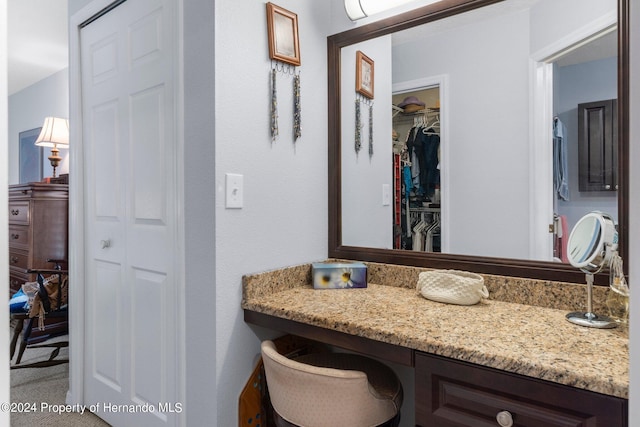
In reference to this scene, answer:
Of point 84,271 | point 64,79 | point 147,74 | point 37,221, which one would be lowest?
point 84,271

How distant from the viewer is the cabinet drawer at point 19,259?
3.31m

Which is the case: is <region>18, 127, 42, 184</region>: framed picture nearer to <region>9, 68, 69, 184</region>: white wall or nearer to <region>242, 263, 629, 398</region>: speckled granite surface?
<region>9, 68, 69, 184</region>: white wall

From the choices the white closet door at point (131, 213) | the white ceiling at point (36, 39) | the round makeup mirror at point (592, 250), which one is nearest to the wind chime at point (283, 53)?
the white closet door at point (131, 213)

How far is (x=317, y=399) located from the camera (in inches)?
45.3

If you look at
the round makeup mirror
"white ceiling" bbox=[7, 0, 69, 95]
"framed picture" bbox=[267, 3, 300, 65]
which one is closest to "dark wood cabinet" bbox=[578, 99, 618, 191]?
the round makeup mirror

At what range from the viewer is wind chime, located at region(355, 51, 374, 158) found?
70.3 inches

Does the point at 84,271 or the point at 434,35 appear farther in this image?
the point at 84,271

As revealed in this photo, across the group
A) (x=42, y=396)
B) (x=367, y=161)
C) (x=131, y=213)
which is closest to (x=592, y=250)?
(x=367, y=161)

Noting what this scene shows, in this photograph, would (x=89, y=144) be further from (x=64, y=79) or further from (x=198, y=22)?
(x=64, y=79)

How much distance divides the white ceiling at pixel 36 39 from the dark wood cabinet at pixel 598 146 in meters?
3.43

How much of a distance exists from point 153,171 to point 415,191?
3.59 ft

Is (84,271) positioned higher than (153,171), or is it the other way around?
(153,171)

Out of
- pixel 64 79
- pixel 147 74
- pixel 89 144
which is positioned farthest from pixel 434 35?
pixel 64 79

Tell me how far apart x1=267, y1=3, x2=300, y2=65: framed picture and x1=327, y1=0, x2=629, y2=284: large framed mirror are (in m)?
0.24
